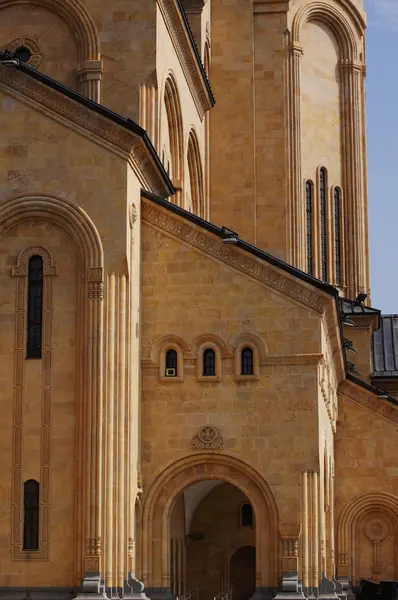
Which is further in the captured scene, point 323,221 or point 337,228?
point 337,228

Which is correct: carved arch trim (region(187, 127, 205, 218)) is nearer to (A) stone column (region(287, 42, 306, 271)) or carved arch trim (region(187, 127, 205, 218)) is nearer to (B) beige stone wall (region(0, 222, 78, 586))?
(A) stone column (region(287, 42, 306, 271))

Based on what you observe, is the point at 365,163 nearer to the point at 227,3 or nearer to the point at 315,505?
the point at 227,3

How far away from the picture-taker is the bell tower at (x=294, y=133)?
5969 cm

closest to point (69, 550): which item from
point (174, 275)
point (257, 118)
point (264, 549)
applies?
point (264, 549)

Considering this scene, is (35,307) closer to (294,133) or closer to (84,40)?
(84,40)

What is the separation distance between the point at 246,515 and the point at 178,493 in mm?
9983

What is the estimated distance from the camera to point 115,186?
37.8 m

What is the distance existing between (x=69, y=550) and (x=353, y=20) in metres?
36.0

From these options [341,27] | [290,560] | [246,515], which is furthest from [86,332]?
[341,27]

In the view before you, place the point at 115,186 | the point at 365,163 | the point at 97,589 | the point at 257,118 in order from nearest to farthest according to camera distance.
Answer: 1. the point at 97,589
2. the point at 115,186
3. the point at 257,118
4. the point at 365,163

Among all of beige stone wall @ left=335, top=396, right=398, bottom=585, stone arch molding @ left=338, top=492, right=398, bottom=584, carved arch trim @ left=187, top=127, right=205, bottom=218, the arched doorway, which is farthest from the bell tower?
the arched doorway

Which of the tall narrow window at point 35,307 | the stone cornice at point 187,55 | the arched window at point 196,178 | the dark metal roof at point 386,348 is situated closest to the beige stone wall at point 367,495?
the arched window at point 196,178

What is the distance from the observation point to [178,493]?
3875cm

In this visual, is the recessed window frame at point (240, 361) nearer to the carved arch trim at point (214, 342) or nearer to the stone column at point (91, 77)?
the carved arch trim at point (214, 342)
